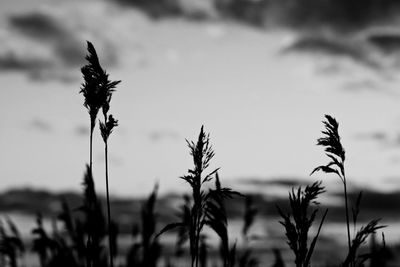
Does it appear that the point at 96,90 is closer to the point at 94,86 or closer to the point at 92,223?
the point at 94,86

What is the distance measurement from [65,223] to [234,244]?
466cm

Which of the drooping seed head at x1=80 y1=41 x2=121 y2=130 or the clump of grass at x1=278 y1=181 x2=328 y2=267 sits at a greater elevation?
the drooping seed head at x1=80 y1=41 x2=121 y2=130

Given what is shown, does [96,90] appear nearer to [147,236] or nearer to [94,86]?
[94,86]

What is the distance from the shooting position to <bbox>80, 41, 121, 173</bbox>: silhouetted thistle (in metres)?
5.68

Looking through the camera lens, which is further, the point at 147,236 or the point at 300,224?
the point at 147,236

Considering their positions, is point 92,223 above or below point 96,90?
below

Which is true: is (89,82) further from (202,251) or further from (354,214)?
(202,251)

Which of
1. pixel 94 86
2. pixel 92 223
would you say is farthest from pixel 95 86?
pixel 92 223

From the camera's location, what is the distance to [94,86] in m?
5.78

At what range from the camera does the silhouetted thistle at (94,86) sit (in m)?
5.68

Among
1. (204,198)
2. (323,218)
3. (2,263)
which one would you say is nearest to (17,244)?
(2,263)

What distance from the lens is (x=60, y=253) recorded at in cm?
705

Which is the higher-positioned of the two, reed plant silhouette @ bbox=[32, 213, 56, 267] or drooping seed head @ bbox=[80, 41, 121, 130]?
drooping seed head @ bbox=[80, 41, 121, 130]

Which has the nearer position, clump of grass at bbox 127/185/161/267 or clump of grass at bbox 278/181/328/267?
clump of grass at bbox 278/181/328/267
